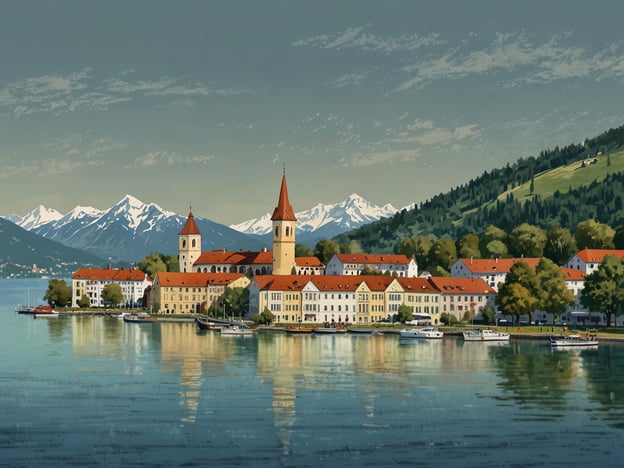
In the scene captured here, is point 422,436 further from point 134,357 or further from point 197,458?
point 134,357

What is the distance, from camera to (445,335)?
156 metres

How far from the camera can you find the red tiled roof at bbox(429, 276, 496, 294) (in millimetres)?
182625

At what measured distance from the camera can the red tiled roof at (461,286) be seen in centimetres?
18262

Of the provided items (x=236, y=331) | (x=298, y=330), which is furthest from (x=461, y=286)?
(x=236, y=331)

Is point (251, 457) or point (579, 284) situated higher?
point (579, 284)

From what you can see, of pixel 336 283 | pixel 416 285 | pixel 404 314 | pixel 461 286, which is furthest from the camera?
pixel 416 285

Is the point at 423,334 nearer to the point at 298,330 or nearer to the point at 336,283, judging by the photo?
the point at 298,330

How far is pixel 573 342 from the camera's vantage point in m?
138

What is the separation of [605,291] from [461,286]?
103 ft

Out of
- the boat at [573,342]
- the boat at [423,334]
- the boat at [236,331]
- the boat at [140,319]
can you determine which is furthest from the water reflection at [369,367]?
the boat at [140,319]

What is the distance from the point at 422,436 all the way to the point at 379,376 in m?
30.8

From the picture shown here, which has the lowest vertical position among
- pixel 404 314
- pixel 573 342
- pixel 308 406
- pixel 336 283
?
pixel 308 406

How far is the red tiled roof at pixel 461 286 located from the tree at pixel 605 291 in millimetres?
24541

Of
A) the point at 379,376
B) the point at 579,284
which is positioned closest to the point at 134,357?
the point at 379,376
